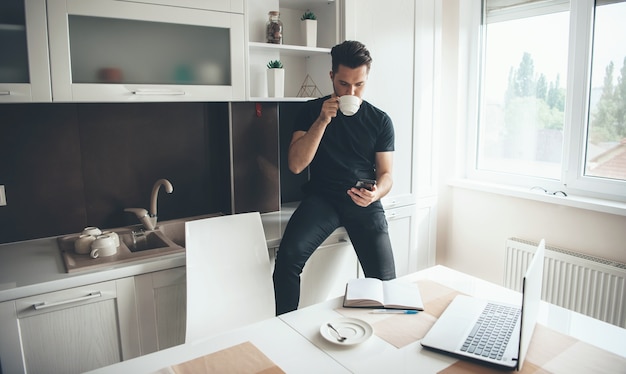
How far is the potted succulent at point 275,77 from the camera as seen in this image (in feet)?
8.34

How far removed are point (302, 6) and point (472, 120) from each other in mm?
1423

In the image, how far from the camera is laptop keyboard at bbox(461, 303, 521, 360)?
122 cm

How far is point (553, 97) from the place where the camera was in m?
2.88

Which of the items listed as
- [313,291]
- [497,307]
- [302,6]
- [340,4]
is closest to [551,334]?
[497,307]

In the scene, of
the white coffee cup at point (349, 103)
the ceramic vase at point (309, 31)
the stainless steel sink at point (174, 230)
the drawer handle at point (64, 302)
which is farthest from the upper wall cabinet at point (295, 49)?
the drawer handle at point (64, 302)

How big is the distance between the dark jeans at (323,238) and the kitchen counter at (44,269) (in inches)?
18.5

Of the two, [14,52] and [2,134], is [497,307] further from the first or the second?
[2,134]

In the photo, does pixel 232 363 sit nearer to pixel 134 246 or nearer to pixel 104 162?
pixel 134 246

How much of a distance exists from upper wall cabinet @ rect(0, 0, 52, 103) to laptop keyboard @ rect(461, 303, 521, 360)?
1782 mm

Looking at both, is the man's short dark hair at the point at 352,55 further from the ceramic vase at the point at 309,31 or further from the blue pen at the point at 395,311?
the blue pen at the point at 395,311

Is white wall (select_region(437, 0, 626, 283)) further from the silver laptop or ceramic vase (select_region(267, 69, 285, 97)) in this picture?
the silver laptop

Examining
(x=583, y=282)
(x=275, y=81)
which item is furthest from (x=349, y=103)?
(x=583, y=282)

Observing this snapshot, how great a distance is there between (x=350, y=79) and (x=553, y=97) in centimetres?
141

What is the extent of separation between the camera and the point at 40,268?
189 cm
